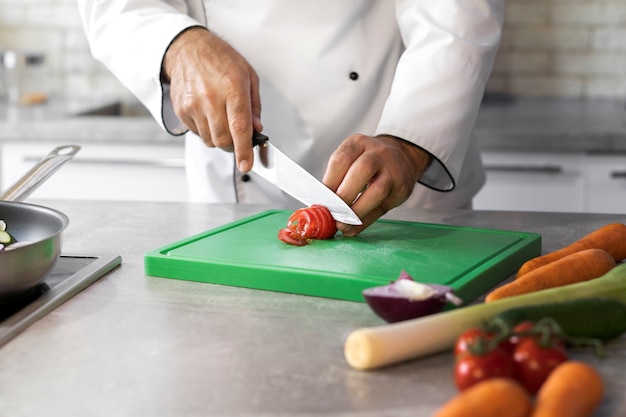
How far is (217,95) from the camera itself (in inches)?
52.6

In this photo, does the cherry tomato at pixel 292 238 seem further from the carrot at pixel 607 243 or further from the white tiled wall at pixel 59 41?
the white tiled wall at pixel 59 41

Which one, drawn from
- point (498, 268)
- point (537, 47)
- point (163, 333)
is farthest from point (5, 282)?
point (537, 47)

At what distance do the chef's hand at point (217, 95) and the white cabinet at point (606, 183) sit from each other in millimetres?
1223

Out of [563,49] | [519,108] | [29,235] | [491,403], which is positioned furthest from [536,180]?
[491,403]

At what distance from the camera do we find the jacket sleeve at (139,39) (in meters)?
1.51

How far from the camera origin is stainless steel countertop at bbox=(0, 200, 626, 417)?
0.76 m

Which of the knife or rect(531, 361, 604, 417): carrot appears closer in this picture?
rect(531, 361, 604, 417): carrot

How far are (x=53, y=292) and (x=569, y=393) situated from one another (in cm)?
63

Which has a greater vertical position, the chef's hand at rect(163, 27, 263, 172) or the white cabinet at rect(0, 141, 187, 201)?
the chef's hand at rect(163, 27, 263, 172)

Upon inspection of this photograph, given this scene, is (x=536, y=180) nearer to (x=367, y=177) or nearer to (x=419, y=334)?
(x=367, y=177)

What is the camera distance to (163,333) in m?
0.94

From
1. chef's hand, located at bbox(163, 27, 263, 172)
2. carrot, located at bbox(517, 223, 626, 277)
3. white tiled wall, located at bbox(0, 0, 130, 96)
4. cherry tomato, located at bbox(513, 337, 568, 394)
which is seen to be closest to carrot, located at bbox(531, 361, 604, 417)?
cherry tomato, located at bbox(513, 337, 568, 394)

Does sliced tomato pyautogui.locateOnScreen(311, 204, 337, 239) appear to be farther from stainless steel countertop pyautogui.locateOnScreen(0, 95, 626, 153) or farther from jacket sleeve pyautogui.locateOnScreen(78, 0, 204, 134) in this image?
stainless steel countertop pyautogui.locateOnScreen(0, 95, 626, 153)

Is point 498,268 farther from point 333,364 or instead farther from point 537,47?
point 537,47
